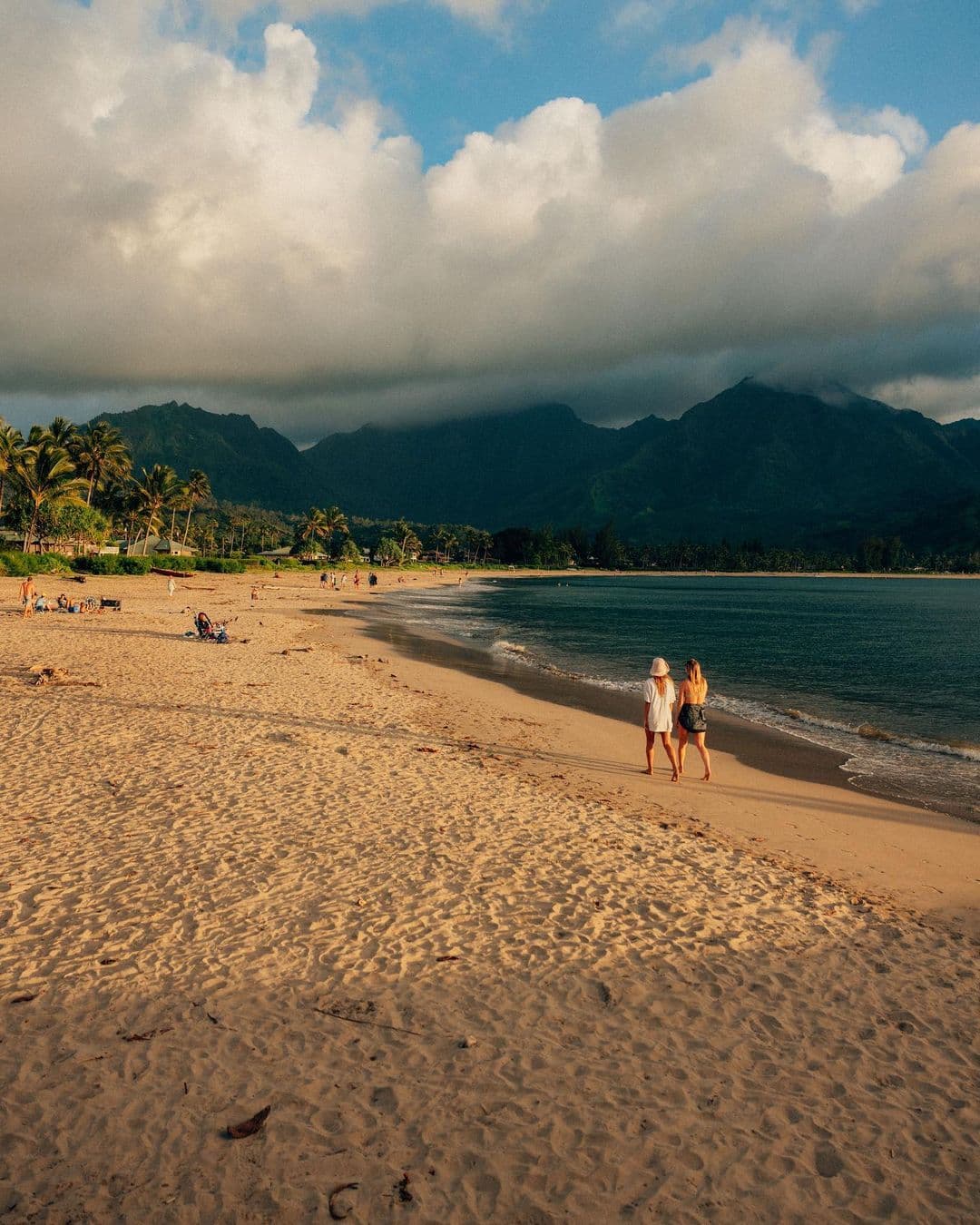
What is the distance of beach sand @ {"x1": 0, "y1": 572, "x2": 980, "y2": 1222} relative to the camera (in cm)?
374

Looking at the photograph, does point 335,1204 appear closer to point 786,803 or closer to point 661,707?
point 661,707

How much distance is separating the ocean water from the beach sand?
18.0ft

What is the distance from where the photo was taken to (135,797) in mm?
9484

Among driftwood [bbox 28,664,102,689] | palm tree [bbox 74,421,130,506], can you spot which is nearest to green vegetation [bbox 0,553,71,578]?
palm tree [bbox 74,421,130,506]

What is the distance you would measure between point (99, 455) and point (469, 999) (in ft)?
305

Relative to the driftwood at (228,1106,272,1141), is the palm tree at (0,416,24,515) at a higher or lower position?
higher

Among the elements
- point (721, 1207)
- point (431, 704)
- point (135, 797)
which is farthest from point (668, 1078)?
point (431, 704)

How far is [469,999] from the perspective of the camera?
5.30 metres

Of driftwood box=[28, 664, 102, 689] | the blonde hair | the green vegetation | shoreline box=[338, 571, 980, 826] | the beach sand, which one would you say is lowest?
shoreline box=[338, 571, 980, 826]

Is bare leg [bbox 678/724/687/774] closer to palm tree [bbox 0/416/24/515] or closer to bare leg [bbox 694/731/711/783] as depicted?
bare leg [bbox 694/731/711/783]

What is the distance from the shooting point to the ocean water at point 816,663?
16.1 meters

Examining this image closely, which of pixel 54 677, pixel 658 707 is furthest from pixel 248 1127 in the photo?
pixel 54 677

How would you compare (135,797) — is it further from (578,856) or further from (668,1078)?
(668,1078)

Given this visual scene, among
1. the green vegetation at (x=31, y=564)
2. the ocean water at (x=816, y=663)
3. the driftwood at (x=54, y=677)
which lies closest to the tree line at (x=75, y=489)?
the green vegetation at (x=31, y=564)
